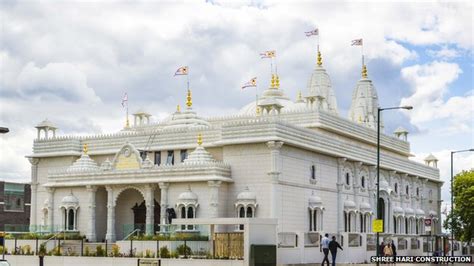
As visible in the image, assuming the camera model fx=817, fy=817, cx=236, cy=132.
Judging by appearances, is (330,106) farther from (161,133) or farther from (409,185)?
(161,133)

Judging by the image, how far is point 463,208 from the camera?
74.4 metres

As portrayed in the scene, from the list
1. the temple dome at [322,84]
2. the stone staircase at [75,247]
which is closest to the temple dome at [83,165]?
the stone staircase at [75,247]

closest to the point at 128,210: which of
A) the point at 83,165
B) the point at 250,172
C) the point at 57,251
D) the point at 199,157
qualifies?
the point at 83,165

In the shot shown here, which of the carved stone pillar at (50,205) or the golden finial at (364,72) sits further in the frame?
the golden finial at (364,72)

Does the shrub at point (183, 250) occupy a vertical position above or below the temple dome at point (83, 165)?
below

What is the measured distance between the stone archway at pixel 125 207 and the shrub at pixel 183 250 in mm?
13939

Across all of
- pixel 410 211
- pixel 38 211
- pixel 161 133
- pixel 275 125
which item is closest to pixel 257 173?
pixel 275 125

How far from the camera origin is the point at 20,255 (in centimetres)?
5253

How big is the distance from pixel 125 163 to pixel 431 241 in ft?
94.4

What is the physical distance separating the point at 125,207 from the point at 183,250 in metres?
16.0

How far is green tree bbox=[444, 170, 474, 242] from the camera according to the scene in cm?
7406

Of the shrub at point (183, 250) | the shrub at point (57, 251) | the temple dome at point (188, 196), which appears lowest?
the shrub at point (57, 251)

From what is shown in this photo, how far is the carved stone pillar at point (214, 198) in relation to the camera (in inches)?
2170

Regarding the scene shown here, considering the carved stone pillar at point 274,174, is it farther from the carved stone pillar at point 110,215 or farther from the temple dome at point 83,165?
the temple dome at point 83,165
